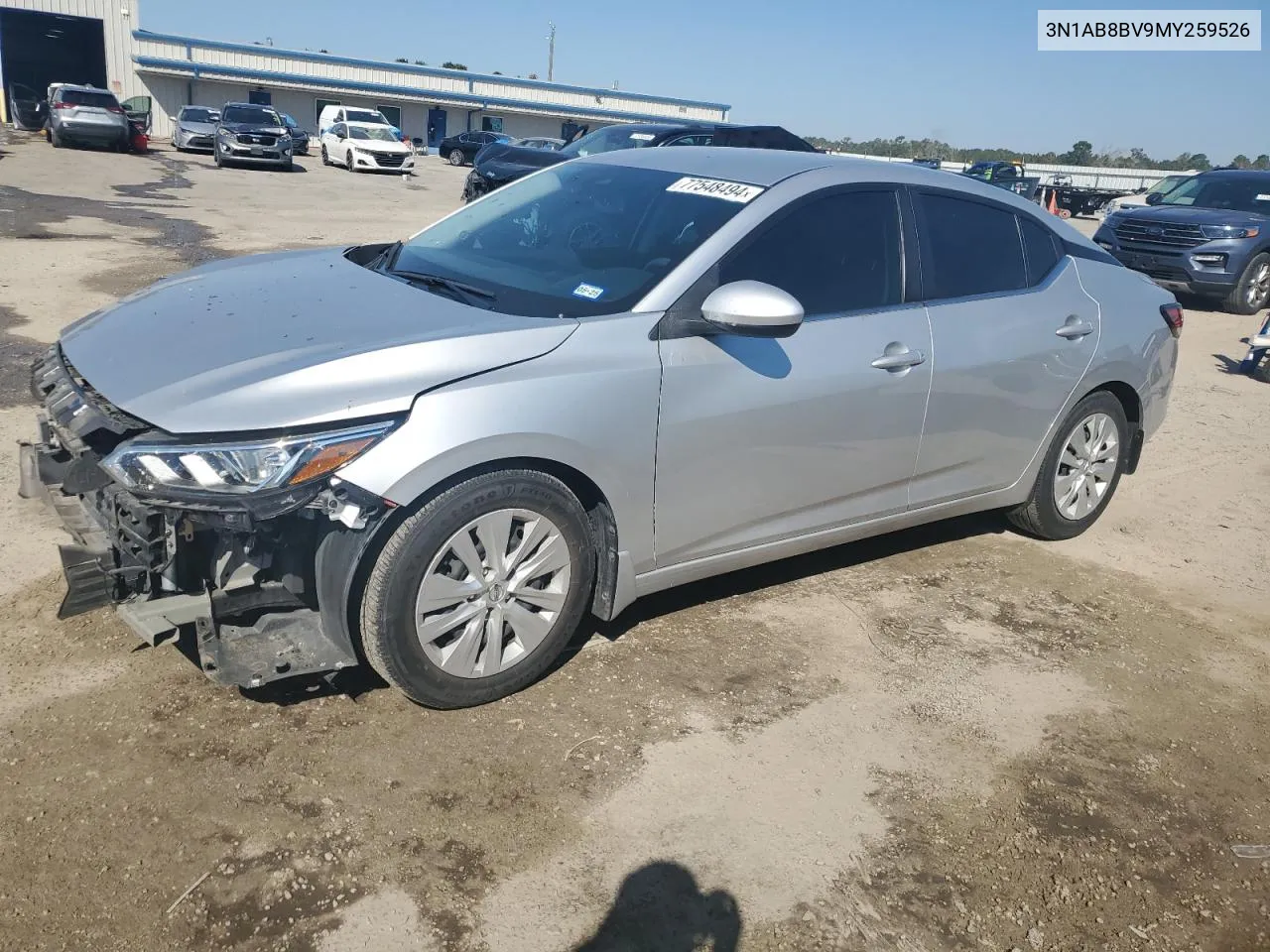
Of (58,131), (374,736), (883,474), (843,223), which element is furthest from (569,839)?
(58,131)

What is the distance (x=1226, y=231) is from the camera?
13422 millimetres

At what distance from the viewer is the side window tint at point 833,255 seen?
376 centimetres

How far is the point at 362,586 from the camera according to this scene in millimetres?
3037

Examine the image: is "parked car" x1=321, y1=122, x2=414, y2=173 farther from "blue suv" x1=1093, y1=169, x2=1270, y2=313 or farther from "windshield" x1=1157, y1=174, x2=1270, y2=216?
"windshield" x1=1157, y1=174, x2=1270, y2=216

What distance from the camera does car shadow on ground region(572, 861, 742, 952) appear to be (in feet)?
8.18

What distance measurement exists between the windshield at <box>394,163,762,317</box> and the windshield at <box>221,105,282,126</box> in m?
27.3

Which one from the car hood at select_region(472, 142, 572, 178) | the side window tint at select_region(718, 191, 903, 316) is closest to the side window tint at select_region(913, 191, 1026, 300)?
the side window tint at select_region(718, 191, 903, 316)

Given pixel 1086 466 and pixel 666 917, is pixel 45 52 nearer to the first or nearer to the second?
pixel 1086 466

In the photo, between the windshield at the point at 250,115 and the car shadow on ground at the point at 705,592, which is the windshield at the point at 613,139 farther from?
the windshield at the point at 250,115

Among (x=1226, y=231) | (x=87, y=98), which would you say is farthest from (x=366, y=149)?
(x=1226, y=231)

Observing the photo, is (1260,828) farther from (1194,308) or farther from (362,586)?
(1194,308)

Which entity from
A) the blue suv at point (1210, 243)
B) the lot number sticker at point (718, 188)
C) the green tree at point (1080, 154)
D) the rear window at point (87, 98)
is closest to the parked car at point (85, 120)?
the rear window at point (87, 98)

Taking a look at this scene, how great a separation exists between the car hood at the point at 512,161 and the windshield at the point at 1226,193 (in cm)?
1045

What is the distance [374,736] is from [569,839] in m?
0.74
